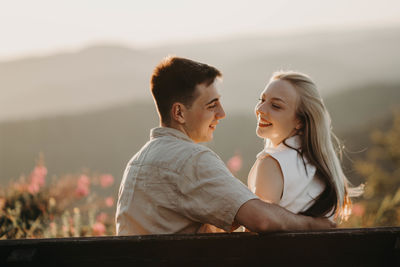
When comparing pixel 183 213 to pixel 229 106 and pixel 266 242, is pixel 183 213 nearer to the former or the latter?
pixel 266 242

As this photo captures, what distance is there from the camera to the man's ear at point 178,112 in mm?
2635

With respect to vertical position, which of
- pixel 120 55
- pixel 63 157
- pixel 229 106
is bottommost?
pixel 63 157

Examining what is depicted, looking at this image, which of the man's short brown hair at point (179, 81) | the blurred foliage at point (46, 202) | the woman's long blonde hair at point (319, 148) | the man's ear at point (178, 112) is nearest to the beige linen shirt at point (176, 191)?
the man's ear at point (178, 112)

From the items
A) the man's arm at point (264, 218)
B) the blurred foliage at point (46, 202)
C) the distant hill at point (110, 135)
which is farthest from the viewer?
the distant hill at point (110, 135)

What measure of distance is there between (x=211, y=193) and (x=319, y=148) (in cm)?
95

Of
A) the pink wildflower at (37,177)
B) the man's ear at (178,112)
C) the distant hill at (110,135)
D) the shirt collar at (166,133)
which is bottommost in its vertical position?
the distant hill at (110,135)

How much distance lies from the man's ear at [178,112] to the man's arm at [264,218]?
0.80 metres

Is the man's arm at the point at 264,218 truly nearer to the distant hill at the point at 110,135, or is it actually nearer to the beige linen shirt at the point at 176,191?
the beige linen shirt at the point at 176,191

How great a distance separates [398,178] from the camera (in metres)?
7.36

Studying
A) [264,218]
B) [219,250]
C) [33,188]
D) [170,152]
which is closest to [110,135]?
[33,188]

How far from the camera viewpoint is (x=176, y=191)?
2150mm

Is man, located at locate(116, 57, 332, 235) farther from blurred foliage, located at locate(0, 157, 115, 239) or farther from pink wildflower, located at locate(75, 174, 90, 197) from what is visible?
pink wildflower, located at locate(75, 174, 90, 197)

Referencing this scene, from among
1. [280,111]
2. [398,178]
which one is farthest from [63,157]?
[280,111]

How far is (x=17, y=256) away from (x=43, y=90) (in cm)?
2056
